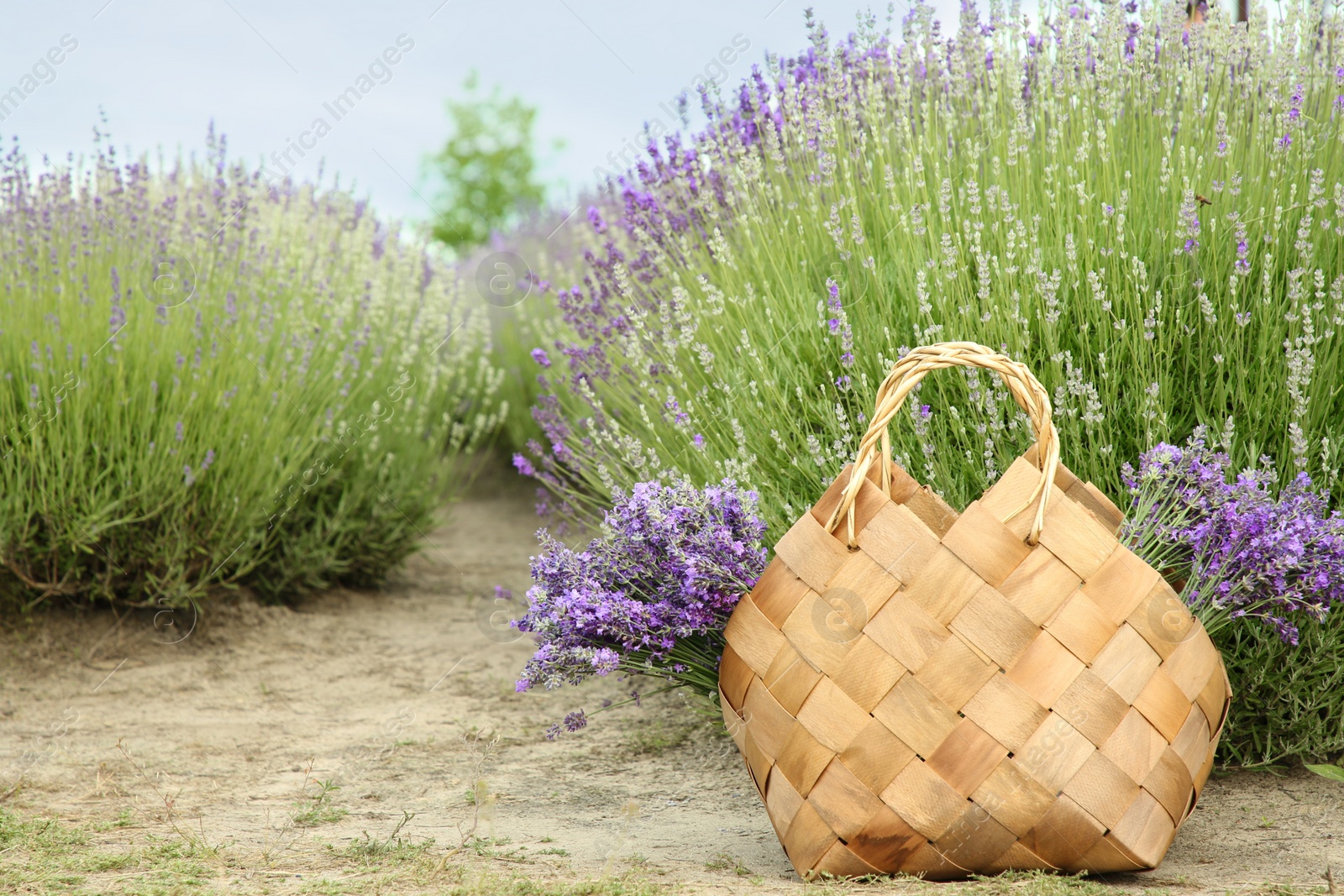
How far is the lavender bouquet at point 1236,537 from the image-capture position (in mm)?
1867

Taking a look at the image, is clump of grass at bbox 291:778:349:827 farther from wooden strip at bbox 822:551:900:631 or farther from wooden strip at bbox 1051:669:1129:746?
wooden strip at bbox 1051:669:1129:746

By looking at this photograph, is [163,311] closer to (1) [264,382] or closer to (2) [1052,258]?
(1) [264,382]

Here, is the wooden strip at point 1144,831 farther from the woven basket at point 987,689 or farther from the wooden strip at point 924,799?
the wooden strip at point 924,799

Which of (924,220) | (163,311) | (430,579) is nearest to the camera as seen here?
(924,220)

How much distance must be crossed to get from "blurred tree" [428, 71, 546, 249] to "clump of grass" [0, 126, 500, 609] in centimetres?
1445

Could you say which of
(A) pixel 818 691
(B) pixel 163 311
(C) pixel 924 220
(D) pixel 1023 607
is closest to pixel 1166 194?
(C) pixel 924 220

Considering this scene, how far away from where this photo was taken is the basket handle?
5.48ft

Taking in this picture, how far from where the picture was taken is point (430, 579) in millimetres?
5004

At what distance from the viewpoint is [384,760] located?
9.20ft

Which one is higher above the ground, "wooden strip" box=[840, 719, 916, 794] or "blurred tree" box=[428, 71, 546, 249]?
"blurred tree" box=[428, 71, 546, 249]

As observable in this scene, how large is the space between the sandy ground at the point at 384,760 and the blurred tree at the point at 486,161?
15326 millimetres

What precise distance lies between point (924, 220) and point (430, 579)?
3.19 m

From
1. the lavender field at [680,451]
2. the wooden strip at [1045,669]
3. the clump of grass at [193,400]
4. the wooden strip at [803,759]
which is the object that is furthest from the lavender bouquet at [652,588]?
the clump of grass at [193,400]

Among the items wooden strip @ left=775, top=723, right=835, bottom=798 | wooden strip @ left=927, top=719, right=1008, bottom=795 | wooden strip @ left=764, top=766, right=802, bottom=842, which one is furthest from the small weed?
wooden strip @ left=927, top=719, right=1008, bottom=795
